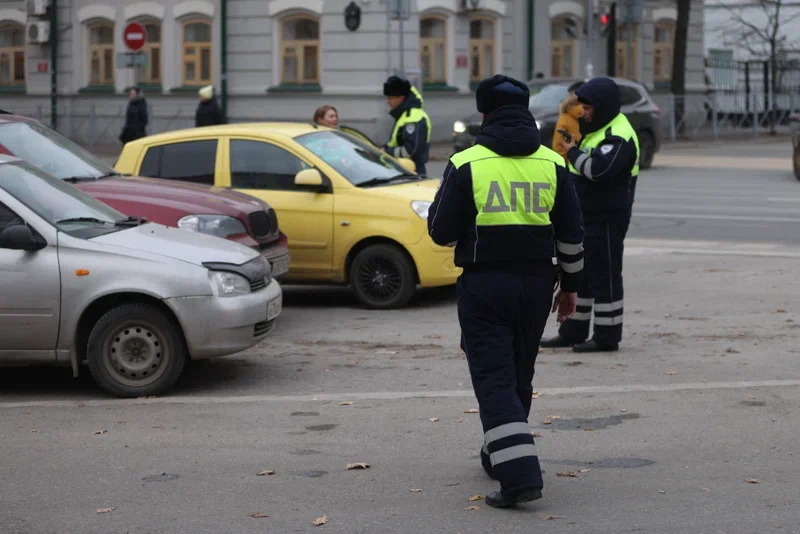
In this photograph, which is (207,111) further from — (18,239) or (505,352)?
(505,352)

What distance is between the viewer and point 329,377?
8.86 metres

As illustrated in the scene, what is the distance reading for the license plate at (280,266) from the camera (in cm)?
1066

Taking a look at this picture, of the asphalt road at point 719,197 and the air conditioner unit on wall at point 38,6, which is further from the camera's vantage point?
the air conditioner unit on wall at point 38,6

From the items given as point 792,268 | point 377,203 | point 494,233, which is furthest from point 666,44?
point 494,233

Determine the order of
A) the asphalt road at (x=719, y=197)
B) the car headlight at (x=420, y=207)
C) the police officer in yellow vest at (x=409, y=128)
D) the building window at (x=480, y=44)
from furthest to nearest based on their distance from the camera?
the building window at (x=480, y=44) < the asphalt road at (x=719, y=197) < the police officer in yellow vest at (x=409, y=128) < the car headlight at (x=420, y=207)

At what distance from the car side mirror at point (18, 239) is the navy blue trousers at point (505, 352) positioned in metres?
3.14

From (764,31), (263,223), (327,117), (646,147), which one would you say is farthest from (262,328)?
(764,31)

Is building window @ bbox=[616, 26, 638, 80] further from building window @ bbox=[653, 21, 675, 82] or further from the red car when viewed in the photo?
the red car

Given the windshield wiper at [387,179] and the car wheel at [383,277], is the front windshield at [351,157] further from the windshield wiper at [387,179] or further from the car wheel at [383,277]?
the car wheel at [383,277]

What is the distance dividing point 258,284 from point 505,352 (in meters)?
3.17

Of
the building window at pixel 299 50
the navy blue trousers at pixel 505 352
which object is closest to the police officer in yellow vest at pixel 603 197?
the navy blue trousers at pixel 505 352

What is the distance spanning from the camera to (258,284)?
8.79 metres

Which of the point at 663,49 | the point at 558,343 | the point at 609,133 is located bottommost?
the point at 558,343

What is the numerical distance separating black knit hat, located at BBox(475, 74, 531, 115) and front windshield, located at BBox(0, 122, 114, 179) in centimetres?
552
